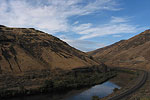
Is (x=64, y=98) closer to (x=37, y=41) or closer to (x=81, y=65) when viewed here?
(x=81, y=65)

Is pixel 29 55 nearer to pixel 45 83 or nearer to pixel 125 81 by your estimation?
pixel 45 83

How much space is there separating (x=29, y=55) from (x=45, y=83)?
21.7m

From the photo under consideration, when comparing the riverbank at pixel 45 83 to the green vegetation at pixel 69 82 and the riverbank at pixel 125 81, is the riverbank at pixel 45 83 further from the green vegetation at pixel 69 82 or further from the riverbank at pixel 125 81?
the riverbank at pixel 125 81

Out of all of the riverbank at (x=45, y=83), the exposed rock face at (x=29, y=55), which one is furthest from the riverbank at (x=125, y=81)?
the exposed rock face at (x=29, y=55)

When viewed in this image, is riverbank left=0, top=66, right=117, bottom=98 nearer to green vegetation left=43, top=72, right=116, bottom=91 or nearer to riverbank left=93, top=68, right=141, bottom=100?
green vegetation left=43, top=72, right=116, bottom=91

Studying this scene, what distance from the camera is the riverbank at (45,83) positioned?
38828 mm

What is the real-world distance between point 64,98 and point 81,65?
29.2 m

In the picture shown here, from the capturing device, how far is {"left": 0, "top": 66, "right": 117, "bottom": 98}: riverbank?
3883cm

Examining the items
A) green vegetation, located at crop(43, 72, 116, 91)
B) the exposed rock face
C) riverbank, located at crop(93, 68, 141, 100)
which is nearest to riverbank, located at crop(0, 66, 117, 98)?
green vegetation, located at crop(43, 72, 116, 91)

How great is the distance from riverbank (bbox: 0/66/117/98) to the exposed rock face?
5.35 m

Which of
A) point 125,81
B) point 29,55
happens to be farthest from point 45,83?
point 125,81

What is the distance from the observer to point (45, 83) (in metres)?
43.2

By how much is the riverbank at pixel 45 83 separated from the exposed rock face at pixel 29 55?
535 cm

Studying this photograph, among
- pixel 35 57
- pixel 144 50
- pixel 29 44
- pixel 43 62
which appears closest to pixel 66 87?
pixel 43 62
